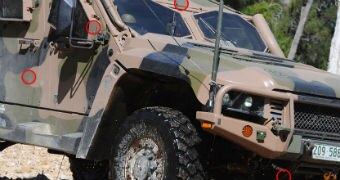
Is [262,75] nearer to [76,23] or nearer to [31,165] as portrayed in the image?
[76,23]

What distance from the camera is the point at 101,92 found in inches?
268

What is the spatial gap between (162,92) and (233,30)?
1.48 metres

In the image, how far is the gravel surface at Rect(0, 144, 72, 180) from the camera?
1015 cm

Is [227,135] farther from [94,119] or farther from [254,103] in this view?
[94,119]

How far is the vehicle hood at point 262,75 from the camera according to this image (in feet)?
19.4

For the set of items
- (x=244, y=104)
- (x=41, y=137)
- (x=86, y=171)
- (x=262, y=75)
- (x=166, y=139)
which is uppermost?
(x=262, y=75)

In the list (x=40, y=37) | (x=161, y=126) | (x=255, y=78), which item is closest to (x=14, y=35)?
(x=40, y=37)

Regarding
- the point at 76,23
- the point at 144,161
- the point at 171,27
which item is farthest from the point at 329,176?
the point at 76,23

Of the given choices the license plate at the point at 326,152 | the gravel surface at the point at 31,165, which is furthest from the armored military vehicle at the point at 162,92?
the gravel surface at the point at 31,165

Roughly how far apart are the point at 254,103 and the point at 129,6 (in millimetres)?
2012

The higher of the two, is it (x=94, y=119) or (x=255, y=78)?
(x=255, y=78)

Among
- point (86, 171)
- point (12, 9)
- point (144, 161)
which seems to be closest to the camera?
point (144, 161)

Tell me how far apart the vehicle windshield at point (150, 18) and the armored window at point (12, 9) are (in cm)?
109

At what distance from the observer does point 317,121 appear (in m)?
6.14
